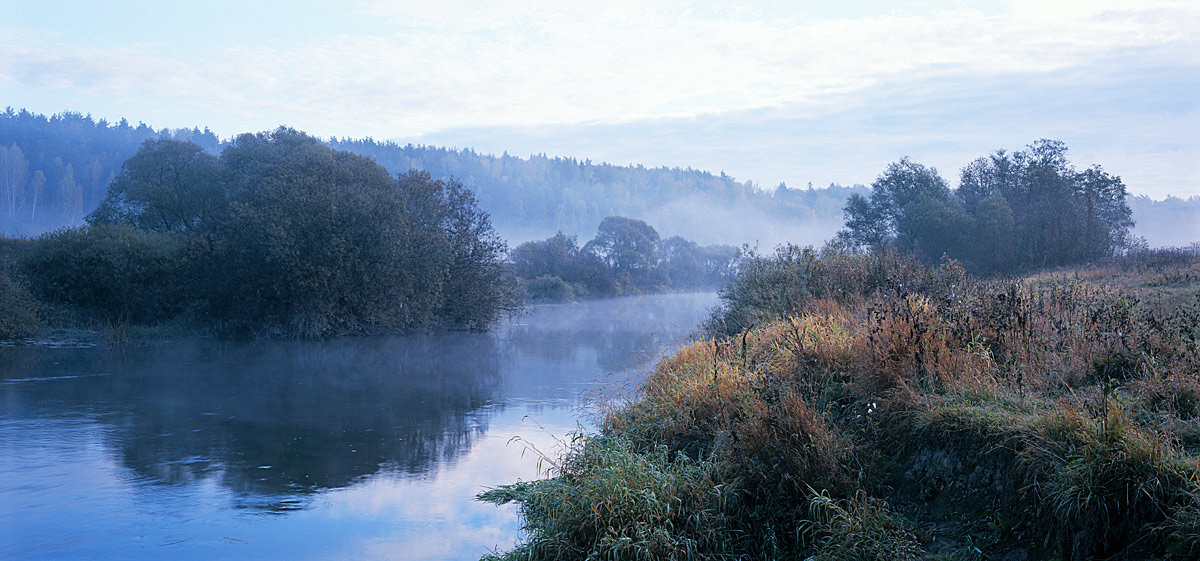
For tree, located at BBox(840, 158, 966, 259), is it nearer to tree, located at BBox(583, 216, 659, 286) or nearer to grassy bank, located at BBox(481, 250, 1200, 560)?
tree, located at BBox(583, 216, 659, 286)

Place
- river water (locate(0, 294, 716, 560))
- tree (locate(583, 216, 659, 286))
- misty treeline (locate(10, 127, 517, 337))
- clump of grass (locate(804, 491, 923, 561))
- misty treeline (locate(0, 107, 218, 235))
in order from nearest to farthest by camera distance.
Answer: clump of grass (locate(804, 491, 923, 561))
river water (locate(0, 294, 716, 560))
misty treeline (locate(10, 127, 517, 337))
tree (locate(583, 216, 659, 286))
misty treeline (locate(0, 107, 218, 235))

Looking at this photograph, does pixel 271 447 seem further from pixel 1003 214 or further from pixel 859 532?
pixel 1003 214

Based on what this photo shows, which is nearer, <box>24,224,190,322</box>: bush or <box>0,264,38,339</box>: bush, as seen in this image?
<box>0,264,38,339</box>: bush

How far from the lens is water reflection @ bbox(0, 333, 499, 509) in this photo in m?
10.9

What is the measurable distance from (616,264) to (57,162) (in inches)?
2815

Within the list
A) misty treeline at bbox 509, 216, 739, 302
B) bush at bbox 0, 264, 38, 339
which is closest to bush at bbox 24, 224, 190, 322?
bush at bbox 0, 264, 38, 339

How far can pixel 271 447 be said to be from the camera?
11.9 m

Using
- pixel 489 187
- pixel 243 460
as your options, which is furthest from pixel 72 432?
pixel 489 187

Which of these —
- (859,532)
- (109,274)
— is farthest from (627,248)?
(859,532)

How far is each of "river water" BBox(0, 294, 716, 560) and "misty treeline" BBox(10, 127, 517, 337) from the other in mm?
5168

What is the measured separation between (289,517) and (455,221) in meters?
26.9

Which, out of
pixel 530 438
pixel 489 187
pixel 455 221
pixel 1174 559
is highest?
pixel 489 187

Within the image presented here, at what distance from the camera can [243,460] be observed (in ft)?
36.5

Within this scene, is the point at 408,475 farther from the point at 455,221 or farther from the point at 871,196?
the point at 871,196
